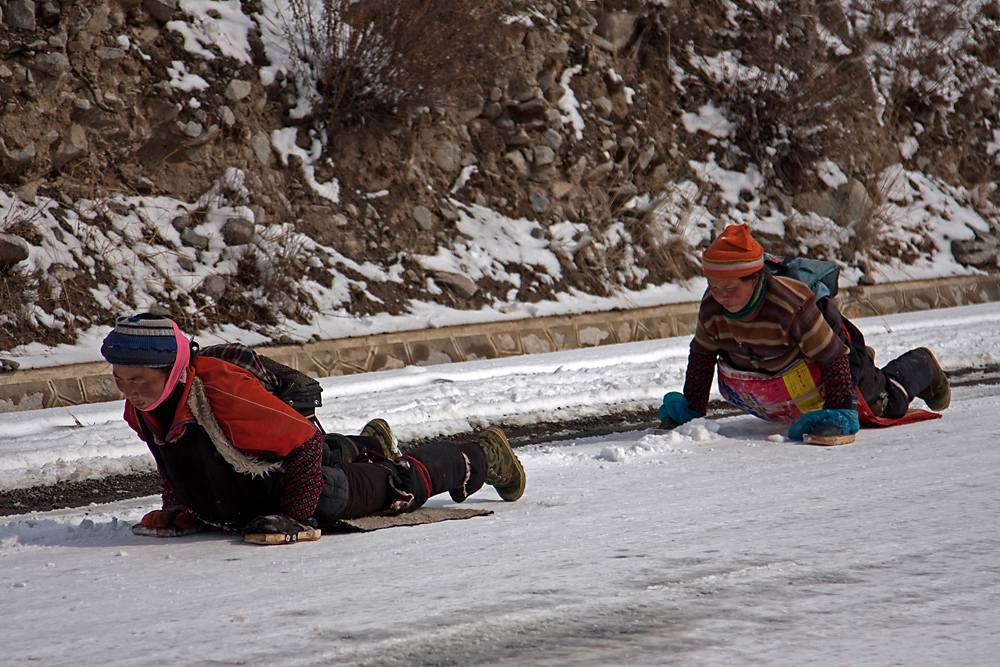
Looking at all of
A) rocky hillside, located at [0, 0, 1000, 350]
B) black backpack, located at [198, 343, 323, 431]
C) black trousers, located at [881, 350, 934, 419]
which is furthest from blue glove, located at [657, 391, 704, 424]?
rocky hillside, located at [0, 0, 1000, 350]

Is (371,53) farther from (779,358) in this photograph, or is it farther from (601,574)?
(601,574)

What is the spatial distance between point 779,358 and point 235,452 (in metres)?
2.61

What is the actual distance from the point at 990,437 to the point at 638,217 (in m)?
7.09

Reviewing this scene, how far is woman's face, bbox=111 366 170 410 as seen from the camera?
2547 millimetres

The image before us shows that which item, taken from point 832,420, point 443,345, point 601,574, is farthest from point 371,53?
point 601,574

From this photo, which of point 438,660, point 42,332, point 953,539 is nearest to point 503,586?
point 438,660

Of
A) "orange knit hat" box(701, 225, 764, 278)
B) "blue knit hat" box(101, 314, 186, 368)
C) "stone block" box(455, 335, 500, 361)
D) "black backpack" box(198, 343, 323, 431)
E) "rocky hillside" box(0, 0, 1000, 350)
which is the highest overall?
"rocky hillside" box(0, 0, 1000, 350)

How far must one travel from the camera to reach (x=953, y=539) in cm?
240

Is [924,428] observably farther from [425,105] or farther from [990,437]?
[425,105]

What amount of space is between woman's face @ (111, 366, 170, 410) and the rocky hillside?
454 centimetres

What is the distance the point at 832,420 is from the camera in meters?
4.13

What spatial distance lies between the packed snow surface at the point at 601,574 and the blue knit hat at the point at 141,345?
588 millimetres

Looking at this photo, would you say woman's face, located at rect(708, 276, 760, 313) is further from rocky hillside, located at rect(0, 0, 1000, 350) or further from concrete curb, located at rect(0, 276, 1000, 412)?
rocky hillside, located at rect(0, 0, 1000, 350)

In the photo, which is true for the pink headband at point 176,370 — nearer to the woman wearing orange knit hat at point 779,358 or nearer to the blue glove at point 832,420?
the woman wearing orange knit hat at point 779,358
